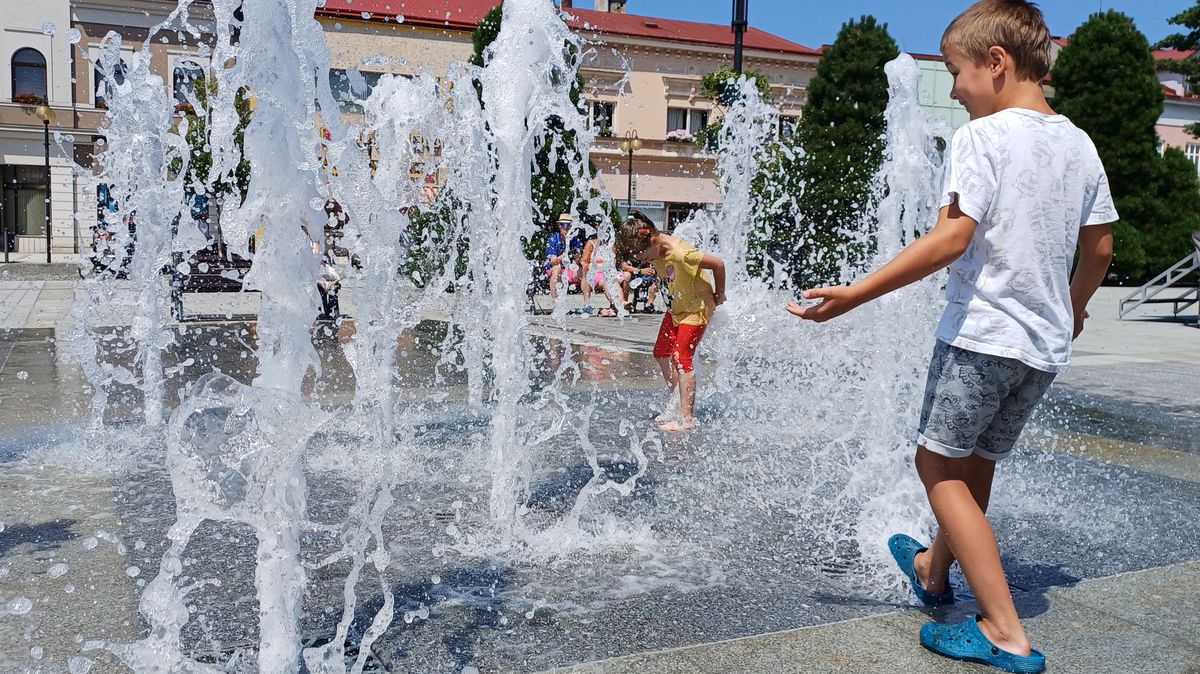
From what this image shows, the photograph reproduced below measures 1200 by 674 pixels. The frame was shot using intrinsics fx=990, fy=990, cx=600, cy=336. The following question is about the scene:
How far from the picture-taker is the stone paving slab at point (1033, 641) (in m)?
2.34

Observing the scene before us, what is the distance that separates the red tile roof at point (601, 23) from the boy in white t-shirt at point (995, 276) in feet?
104

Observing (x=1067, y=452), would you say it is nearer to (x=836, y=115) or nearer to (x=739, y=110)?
(x=739, y=110)

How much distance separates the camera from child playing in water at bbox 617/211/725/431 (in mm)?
5762

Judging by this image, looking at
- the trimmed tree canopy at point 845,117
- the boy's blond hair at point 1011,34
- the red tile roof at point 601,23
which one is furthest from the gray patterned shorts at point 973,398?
the red tile roof at point 601,23

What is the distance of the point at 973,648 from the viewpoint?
2.39m

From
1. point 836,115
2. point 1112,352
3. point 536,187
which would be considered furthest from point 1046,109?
point 836,115

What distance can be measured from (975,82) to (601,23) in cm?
3704

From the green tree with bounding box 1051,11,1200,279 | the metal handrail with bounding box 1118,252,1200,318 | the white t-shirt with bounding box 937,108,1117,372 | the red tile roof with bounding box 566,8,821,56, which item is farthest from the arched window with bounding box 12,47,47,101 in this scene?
the white t-shirt with bounding box 937,108,1117,372

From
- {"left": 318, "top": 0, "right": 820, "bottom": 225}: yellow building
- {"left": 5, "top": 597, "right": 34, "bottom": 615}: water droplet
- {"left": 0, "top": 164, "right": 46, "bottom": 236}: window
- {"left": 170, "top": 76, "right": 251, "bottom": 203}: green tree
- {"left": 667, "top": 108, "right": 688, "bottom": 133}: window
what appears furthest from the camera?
{"left": 667, "top": 108, "right": 688, "bottom": 133}: window

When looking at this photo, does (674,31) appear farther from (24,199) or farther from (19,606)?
(19,606)

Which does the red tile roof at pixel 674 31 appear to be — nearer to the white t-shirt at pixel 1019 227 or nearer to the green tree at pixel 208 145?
the green tree at pixel 208 145

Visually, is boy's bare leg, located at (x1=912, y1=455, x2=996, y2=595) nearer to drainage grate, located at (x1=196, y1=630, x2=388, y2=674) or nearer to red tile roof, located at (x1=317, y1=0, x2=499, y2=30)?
drainage grate, located at (x1=196, y1=630, x2=388, y2=674)

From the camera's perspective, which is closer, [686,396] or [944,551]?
[944,551]

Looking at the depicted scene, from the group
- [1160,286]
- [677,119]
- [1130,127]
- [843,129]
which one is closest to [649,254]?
[1160,286]
